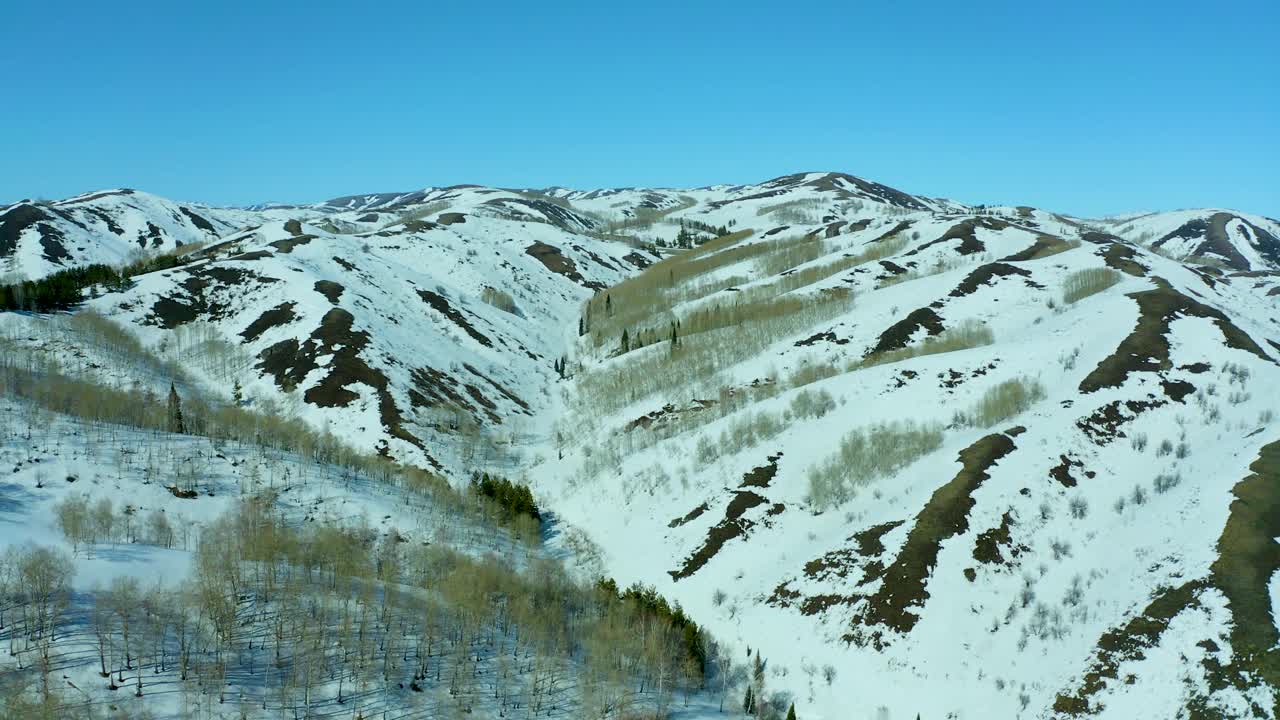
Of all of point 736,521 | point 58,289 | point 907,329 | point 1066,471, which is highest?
point 58,289

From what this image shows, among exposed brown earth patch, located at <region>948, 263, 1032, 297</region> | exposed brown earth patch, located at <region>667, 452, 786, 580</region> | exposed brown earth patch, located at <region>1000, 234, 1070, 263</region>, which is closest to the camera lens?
exposed brown earth patch, located at <region>667, 452, 786, 580</region>

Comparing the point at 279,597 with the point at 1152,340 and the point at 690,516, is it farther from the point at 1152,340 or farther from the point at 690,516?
the point at 1152,340

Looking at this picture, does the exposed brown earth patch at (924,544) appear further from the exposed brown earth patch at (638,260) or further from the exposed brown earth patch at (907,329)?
the exposed brown earth patch at (638,260)

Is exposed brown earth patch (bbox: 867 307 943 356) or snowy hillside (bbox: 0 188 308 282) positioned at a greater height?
snowy hillside (bbox: 0 188 308 282)

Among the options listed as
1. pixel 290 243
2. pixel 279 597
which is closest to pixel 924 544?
pixel 279 597

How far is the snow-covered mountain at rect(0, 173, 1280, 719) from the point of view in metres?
30.8

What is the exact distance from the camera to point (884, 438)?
158ft

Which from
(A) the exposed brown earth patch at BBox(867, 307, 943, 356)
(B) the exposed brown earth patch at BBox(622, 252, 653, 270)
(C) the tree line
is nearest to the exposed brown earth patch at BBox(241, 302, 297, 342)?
(C) the tree line

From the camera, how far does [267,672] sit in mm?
23812

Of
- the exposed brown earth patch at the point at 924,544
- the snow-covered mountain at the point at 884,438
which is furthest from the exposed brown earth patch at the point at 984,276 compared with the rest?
the exposed brown earth patch at the point at 924,544

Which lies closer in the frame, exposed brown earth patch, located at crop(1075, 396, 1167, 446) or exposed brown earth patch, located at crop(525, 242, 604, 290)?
exposed brown earth patch, located at crop(1075, 396, 1167, 446)

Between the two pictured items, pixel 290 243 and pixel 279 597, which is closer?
pixel 279 597

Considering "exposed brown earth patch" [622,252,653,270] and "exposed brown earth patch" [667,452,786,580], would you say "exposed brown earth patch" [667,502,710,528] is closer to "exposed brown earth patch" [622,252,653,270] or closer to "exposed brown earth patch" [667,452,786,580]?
"exposed brown earth patch" [667,452,786,580]

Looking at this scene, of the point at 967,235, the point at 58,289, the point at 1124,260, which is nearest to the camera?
the point at 58,289
